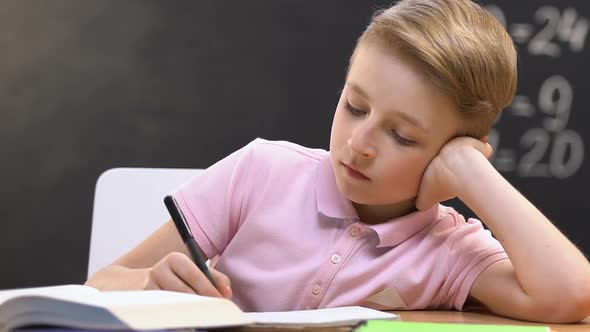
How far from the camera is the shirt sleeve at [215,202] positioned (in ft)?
4.04

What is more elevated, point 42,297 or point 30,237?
point 42,297

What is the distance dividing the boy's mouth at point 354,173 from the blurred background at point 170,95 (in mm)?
1765

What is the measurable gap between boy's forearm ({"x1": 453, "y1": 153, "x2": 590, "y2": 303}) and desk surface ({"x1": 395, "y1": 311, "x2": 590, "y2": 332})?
0.04 m

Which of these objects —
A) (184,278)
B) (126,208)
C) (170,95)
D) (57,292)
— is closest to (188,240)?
(184,278)

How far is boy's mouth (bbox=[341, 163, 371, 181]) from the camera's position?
1.12m

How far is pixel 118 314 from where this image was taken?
0.74 m

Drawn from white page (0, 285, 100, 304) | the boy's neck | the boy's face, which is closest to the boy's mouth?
the boy's face

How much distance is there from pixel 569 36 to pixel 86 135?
5.32 ft

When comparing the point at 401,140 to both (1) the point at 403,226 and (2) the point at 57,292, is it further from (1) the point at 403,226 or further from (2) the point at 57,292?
(2) the point at 57,292

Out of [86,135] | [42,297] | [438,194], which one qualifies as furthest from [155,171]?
[86,135]

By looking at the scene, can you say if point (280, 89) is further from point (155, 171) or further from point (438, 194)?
point (438, 194)

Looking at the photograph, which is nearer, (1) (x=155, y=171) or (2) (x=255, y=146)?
(2) (x=255, y=146)

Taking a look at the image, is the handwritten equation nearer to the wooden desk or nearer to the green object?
the wooden desk

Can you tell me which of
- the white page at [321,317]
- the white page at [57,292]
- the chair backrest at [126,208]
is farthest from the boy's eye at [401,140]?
the chair backrest at [126,208]
